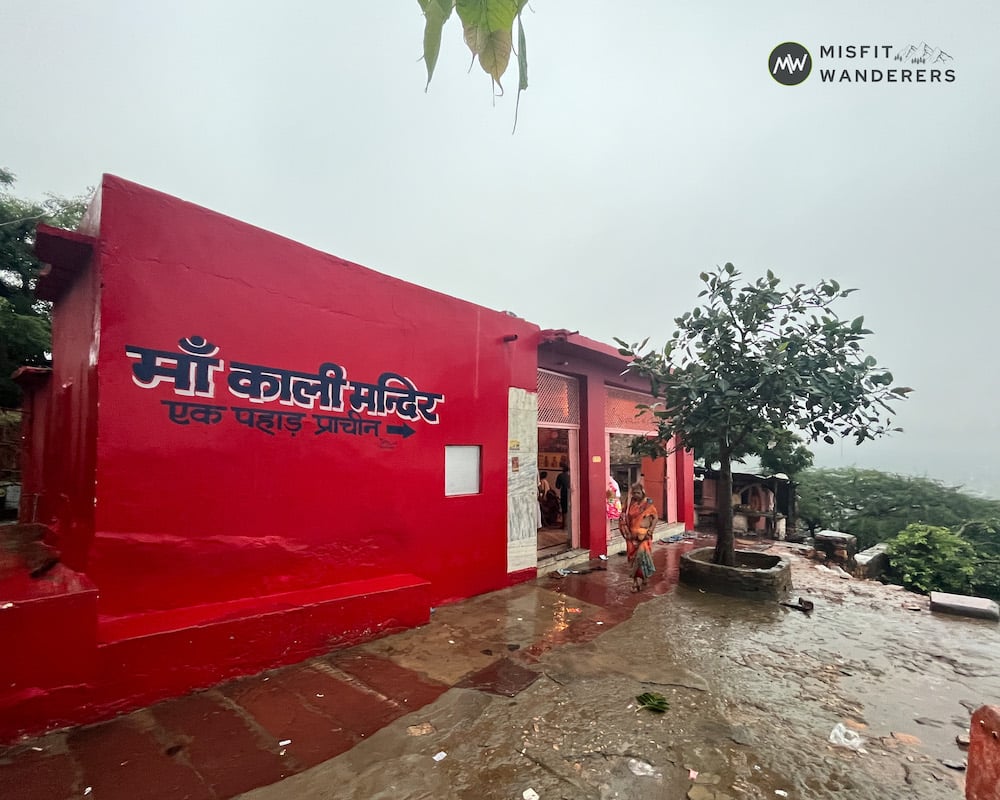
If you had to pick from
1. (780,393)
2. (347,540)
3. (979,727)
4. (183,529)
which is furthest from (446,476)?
(979,727)

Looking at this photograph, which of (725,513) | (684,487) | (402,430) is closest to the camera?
(402,430)

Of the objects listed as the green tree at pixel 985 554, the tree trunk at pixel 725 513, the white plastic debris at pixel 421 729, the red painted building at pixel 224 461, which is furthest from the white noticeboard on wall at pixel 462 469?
the green tree at pixel 985 554

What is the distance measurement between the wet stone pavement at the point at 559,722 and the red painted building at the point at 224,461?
443mm

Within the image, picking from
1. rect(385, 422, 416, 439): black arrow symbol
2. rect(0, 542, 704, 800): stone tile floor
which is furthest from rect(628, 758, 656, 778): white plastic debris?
rect(385, 422, 416, 439): black arrow symbol

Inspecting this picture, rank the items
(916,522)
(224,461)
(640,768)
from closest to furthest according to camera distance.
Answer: (640,768) → (224,461) → (916,522)

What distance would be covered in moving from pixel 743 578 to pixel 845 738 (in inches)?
139

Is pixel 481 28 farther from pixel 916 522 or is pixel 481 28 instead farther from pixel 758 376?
pixel 916 522

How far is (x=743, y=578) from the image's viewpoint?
22.0ft

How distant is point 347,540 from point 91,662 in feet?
7.13

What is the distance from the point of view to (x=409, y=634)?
16.5 feet

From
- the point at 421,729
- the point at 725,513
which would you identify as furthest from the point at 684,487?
the point at 421,729

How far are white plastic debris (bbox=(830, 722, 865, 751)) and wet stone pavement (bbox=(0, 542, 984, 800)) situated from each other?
0.13ft

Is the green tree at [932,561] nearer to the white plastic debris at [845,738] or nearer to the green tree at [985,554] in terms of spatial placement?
the green tree at [985,554]

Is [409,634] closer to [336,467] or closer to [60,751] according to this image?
[336,467]
